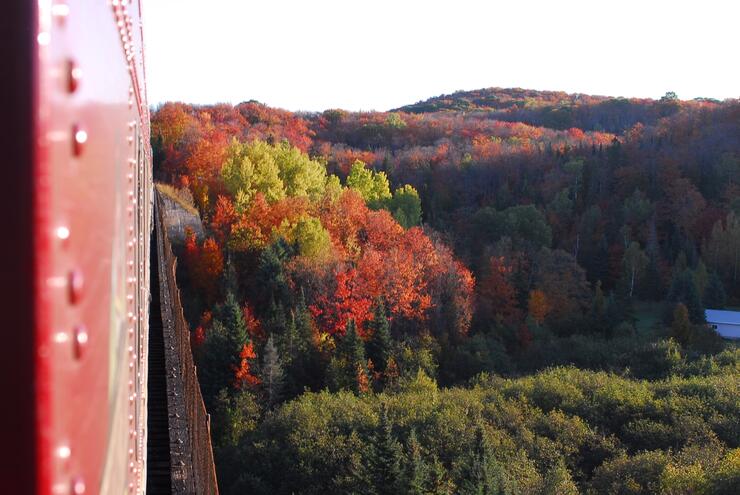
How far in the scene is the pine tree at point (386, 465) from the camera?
2473 centimetres

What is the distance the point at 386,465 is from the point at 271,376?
9116 millimetres

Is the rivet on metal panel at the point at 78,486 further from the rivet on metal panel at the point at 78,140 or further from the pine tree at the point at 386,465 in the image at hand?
the pine tree at the point at 386,465

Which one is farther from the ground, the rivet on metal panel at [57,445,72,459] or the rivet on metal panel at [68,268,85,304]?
the rivet on metal panel at [68,268,85,304]

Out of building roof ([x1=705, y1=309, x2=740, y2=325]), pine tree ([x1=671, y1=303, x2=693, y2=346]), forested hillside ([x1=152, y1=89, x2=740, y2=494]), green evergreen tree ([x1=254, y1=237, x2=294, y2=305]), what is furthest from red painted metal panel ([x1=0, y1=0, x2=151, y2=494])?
building roof ([x1=705, y1=309, x2=740, y2=325])

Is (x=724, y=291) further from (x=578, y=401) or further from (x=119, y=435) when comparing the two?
(x=119, y=435)

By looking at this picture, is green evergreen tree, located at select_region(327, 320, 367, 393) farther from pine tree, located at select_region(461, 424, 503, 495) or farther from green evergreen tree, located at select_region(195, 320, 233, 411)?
pine tree, located at select_region(461, 424, 503, 495)

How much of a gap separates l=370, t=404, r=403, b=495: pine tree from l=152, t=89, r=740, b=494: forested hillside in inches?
2.6


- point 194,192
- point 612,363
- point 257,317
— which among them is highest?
point 194,192

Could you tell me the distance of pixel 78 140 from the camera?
1.22m

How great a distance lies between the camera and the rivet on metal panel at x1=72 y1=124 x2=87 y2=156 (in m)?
1.20

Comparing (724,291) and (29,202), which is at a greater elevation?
(29,202)

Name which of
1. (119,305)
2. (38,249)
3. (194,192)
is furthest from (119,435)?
(194,192)

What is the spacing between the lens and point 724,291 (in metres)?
50.7

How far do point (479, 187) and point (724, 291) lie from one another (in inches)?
855
